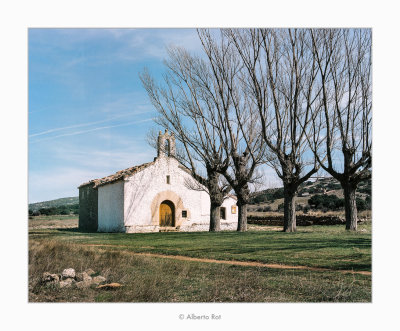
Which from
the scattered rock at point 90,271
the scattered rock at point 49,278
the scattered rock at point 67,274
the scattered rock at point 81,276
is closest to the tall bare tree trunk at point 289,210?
the scattered rock at point 90,271

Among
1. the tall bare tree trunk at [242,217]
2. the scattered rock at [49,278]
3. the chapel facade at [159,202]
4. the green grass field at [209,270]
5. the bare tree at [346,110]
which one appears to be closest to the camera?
the green grass field at [209,270]

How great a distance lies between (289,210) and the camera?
38.2 ft

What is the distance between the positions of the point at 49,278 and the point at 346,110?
24.6ft

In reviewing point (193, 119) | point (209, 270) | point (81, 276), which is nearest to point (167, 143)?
point (193, 119)

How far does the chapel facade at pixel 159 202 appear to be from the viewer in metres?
12.9

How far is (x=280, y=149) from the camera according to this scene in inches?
447

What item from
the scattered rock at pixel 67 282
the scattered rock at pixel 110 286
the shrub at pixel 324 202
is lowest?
the scattered rock at pixel 110 286

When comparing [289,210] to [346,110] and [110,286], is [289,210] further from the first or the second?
[110,286]

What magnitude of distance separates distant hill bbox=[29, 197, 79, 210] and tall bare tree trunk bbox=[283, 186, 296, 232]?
235 inches

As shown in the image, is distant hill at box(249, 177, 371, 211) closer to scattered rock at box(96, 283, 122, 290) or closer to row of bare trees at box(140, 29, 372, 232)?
row of bare trees at box(140, 29, 372, 232)

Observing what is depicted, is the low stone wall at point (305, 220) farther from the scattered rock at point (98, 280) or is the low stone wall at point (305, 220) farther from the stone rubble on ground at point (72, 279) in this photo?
the stone rubble on ground at point (72, 279)

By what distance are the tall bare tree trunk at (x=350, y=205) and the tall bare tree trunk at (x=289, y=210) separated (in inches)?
64.9

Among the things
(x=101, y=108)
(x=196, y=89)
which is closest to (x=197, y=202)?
(x=196, y=89)
